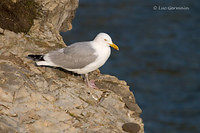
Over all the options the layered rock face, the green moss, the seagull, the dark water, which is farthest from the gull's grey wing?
the dark water

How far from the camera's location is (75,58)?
9.40m

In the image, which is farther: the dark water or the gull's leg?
the dark water

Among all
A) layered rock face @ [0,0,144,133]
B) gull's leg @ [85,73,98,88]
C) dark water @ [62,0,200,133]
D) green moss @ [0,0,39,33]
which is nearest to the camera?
layered rock face @ [0,0,144,133]

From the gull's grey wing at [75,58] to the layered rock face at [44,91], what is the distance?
290 mm

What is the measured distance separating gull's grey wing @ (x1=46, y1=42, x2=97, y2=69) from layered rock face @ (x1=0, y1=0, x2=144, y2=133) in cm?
29

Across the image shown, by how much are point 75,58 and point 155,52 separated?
12.4 m

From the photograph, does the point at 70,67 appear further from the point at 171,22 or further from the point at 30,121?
the point at 171,22

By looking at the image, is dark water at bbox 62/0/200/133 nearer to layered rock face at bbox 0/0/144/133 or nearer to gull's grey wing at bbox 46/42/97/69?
layered rock face at bbox 0/0/144/133

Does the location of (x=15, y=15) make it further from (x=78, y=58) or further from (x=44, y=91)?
(x=44, y=91)

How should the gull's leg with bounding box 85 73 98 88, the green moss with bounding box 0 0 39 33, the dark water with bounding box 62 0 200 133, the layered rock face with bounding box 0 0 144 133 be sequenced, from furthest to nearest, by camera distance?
the dark water with bounding box 62 0 200 133 → the green moss with bounding box 0 0 39 33 → the gull's leg with bounding box 85 73 98 88 → the layered rock face with bounding box 0 0 144 133

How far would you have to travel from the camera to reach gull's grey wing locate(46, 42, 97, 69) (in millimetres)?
9367

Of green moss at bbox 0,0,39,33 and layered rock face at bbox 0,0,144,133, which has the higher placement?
green moss at bbox 0,0,39,33

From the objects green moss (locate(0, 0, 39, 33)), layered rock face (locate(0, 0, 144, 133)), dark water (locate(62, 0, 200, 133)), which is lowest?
layered rock face (locate(0, 0, 144, 133))

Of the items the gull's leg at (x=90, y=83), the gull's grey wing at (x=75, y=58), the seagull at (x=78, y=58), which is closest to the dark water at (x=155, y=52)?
the gull's leg at (x=90, y=83)
